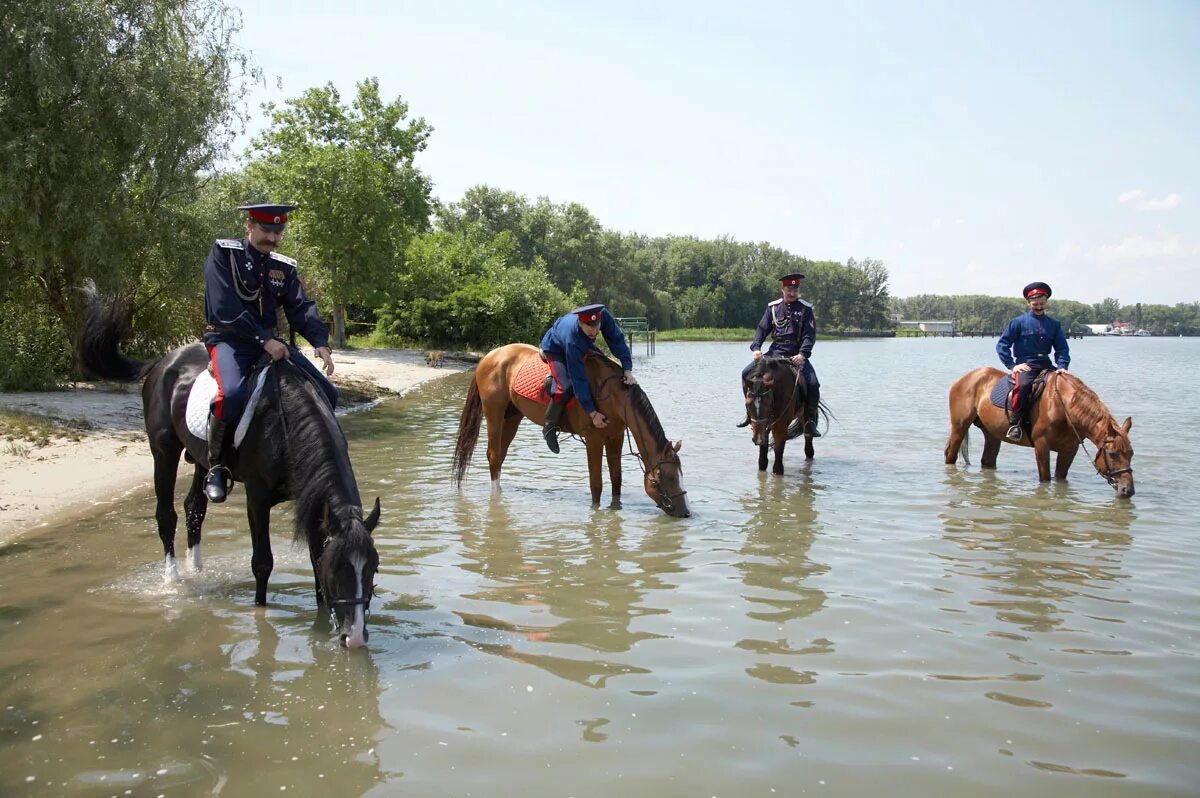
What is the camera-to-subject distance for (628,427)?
31.7 ft

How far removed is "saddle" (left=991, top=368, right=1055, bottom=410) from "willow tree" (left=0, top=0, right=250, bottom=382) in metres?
15.2

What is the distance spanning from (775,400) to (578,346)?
12.6ft

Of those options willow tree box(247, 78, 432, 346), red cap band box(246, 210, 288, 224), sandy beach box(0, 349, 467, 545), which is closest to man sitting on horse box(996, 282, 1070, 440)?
red cap band box(246, 210, 288, 224)

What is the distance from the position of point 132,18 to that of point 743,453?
1420 cm

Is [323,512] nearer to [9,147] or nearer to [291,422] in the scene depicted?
[291,422]

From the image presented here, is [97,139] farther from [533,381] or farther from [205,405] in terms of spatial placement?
[205,405]

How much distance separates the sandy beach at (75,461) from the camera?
31.0ft

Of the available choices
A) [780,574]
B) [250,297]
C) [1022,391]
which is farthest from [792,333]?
[250,297]

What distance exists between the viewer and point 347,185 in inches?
1478

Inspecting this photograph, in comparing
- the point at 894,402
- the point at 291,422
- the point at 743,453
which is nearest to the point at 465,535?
the point at 291,422

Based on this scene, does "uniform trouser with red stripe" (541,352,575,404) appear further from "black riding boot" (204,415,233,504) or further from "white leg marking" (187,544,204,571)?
"black riding boot" (204,415,233,504)

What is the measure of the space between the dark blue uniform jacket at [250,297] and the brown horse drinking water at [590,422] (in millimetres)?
3675

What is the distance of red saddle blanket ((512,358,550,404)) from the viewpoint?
407 inches

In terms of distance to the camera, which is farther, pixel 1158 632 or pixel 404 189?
pixel 404 189
